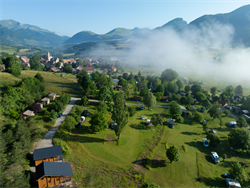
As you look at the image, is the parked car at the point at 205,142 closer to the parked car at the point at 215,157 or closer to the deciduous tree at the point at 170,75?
the parked car at the point at 215,157

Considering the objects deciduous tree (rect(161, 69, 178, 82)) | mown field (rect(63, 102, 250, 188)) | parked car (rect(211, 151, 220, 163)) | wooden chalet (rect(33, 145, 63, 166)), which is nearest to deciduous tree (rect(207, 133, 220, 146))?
mown field (rect(63, 102, 250, 188))

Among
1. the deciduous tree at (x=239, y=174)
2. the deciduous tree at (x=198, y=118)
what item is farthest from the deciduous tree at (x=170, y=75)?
the deciduous tree at (x=239, y=174)

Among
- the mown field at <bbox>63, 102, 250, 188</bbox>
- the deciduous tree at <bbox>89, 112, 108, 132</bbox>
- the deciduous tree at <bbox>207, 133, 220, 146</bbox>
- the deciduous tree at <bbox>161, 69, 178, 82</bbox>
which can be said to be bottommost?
the mown field at <bbox>63, 102, 250, 188</bbox>

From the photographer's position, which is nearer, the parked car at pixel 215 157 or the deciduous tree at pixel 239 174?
the deciduous tree at pixel 239 174

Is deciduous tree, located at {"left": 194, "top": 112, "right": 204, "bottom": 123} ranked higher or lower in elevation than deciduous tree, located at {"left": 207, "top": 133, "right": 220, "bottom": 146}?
higher

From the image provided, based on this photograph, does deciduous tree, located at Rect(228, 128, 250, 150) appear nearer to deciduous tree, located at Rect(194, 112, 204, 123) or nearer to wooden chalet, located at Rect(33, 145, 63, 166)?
deciduous tree, located at Rect(194, 112, 204, 123)

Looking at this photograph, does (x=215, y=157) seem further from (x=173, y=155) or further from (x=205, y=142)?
(x=173, y=155)
